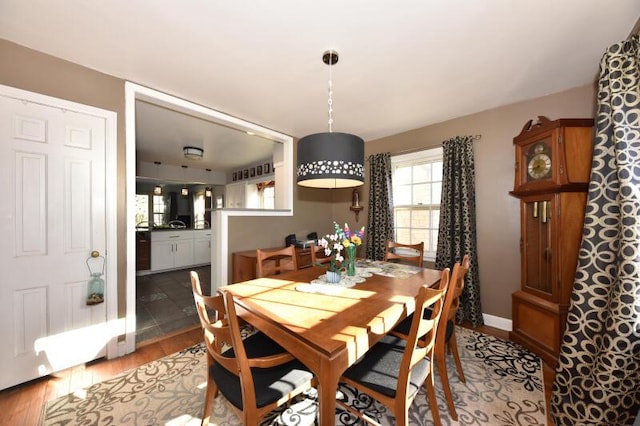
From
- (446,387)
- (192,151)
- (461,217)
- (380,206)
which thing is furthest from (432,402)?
(192,151)

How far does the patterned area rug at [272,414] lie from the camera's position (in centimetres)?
148

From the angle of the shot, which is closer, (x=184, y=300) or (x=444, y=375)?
(x=444, y=375)

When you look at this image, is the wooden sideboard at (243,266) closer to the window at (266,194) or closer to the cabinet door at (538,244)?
the window at (266,194)

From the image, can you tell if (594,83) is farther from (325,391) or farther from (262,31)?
(325,391)

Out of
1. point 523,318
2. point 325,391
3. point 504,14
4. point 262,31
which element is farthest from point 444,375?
point 262,31

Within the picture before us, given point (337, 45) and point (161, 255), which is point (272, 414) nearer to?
point (337, 45)

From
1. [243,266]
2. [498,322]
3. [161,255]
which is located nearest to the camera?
[498,322]

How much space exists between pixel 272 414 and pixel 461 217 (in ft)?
8.75

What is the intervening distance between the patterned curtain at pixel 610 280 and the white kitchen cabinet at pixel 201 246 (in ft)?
20.1

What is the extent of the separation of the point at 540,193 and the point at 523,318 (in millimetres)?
1202

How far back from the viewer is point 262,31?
1594 millimetres

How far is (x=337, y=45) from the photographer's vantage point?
1.71m

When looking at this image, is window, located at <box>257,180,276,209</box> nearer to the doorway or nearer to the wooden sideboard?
the doorway

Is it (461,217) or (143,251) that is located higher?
(461,217)
